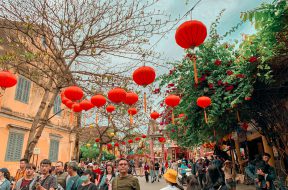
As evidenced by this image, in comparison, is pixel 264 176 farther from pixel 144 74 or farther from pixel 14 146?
pixel 14 146

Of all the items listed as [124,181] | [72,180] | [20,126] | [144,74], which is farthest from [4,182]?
[20,126]

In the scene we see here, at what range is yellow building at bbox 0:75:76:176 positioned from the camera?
13.1 meters

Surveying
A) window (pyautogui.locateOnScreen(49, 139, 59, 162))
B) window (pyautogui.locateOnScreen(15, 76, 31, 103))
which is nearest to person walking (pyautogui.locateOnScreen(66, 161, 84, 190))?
window (pyautogui.locateOnScreen(15, 76, 31, 103))

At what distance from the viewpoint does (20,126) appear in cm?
1412

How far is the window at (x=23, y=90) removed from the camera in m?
14.3

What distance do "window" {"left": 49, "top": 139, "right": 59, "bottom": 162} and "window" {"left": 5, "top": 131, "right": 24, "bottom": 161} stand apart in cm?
313

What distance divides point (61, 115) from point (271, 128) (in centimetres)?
1664

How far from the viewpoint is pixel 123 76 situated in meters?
8.29

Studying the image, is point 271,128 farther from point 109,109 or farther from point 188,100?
point 109,109

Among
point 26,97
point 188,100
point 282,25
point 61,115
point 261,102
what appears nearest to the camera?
point 282,25

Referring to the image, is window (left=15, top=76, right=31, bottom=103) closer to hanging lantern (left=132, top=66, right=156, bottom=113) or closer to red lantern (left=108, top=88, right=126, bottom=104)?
red lantern (left=108, top=88, right=126, bottom=104)

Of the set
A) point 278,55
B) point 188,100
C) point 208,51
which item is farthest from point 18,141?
point 278,55

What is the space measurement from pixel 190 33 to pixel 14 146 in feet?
47.0

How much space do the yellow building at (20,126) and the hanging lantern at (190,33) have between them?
12.5 m
